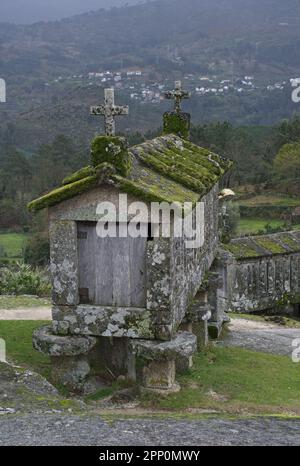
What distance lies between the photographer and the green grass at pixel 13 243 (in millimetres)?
38125

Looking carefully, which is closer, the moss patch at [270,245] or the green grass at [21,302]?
the green grass at [21,302]

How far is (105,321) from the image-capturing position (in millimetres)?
8008

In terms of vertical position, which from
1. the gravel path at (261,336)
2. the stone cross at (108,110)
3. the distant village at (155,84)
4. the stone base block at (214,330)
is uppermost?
the distant village at (155,84)

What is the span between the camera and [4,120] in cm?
9444

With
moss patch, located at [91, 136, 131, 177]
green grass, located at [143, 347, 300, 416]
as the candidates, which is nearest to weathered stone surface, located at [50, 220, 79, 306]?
moss patch, located at [91, 136, 131, 177]

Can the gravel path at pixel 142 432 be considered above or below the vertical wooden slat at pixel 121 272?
below

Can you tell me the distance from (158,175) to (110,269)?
A: 1447 millimetres

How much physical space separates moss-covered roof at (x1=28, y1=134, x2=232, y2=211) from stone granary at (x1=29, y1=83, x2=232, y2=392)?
0.02 metres

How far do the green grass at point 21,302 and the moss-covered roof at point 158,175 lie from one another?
5263 millimetres

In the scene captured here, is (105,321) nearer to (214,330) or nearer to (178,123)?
(214,330)

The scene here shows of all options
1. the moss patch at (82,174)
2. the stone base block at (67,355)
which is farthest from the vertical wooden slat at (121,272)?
the moss patch at (82,174)

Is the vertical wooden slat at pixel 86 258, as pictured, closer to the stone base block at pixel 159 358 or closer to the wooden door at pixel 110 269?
the wooden door at pixel 110 269

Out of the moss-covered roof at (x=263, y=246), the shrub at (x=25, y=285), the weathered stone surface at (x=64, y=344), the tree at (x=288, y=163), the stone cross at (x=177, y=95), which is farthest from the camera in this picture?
the tree at (x=288, y=163)

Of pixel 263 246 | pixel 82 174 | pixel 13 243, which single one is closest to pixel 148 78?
pixel 13 243
